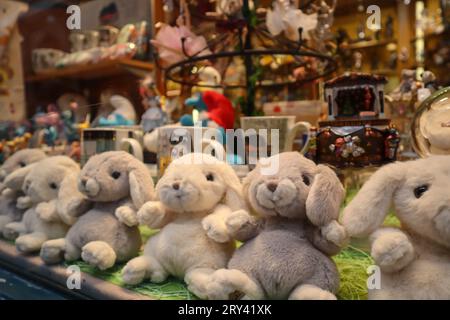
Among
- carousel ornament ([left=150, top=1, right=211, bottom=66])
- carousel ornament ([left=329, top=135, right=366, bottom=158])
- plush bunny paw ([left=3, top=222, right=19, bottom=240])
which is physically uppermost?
carousel ornament ([left=150, top=1, right=211, bottom=66])

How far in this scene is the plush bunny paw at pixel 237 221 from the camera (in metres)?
0.56

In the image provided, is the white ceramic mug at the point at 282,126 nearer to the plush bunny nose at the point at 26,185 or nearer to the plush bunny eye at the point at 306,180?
the plush bunny eye at the point at 306,180

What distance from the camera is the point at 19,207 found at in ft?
3.00

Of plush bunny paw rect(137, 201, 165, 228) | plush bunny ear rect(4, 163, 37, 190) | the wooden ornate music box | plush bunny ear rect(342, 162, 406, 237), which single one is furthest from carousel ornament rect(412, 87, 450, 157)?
plush bunny ear rect(4, 163, 37, 190)

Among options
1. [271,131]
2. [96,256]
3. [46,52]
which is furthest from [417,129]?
[46,52]

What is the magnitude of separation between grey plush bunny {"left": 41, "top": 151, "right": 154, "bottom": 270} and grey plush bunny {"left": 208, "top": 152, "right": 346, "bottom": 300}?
21 centimetres

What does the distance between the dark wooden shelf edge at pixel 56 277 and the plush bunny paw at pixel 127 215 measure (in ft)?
0.33

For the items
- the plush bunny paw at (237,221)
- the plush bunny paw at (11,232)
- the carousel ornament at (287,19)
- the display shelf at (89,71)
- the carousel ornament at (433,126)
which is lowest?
the plush bunny paw at (11,232)

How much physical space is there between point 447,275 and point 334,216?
137 millimetres

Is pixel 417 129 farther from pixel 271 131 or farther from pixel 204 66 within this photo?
pixel 204 66

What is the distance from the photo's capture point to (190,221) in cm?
64

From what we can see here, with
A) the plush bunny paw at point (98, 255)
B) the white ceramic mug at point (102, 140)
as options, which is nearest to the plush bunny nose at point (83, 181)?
the plush bunny paw at point (98, 255)

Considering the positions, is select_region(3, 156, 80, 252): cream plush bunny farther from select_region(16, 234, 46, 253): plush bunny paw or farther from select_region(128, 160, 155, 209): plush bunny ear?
select_region(128, 160, 155, 209): plush bunny ear

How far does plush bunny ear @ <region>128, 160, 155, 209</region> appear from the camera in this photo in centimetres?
68
